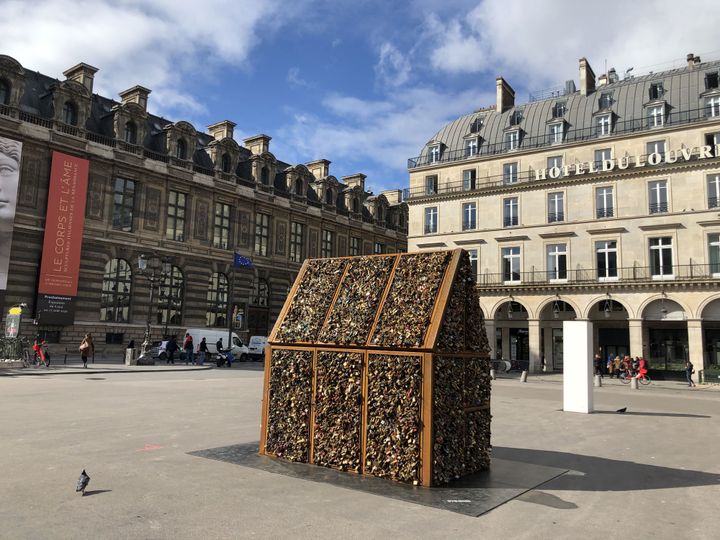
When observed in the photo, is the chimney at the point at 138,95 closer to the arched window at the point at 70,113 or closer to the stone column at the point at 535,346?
the arched window at the point at 70,113

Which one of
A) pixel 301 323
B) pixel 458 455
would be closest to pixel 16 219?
pixel 301 323

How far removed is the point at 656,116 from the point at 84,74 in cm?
4069

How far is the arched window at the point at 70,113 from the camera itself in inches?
1517

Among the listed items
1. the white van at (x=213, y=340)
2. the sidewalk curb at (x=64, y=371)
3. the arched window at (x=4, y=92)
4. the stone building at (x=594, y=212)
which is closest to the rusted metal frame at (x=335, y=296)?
the sidewalk curb at (x=64, y=371)

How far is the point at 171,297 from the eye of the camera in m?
43.7

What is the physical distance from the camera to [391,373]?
22.9 ft

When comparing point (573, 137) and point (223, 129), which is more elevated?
point (223, 129)

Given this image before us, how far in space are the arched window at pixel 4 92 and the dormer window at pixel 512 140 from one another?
1379 inches

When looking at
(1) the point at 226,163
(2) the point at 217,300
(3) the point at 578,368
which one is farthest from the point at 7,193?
(3) the point at 578,368

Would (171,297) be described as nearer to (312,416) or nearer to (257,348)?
(257,348)

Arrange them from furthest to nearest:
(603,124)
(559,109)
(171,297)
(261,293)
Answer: (261,293), (171,297), (559,109), (603,124)

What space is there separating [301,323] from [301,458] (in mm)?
1890

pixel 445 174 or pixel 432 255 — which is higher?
pixel 445 174

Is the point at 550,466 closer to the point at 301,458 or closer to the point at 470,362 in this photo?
the point at 470,362
